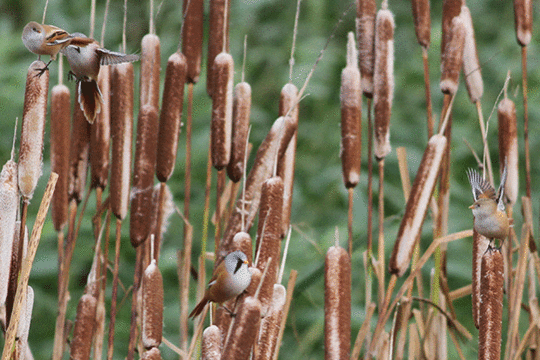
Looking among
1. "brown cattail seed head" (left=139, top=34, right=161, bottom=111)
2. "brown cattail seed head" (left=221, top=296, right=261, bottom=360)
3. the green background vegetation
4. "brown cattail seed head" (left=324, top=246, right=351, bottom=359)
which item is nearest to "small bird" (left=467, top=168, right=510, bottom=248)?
"brown cattail seed head" (left=324, top=246, right=351, bottom=359)

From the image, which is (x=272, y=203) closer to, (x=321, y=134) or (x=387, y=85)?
(x=387, y=85)

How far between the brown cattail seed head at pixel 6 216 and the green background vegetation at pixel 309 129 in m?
0.93

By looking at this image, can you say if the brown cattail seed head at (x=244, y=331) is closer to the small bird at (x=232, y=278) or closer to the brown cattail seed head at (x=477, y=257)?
the small bird at (x=232, y=278)

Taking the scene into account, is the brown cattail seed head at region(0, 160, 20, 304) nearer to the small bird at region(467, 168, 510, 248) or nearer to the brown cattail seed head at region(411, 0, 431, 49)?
the small bird at region(467, 168, 510, 248)

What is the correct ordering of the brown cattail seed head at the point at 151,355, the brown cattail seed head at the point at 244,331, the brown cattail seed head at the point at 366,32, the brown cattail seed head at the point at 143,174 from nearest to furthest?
the brown cattail seed head at the point at 244,331
the brown cattail seed head at the point at 151,355
the brown cattail seed head at the point at 143,174
the brown cattail seed head at the point at 366,32

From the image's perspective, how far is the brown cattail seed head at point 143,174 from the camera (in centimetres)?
73

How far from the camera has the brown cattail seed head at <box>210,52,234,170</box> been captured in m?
0.75

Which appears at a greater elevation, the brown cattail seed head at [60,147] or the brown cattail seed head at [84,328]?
the brown cattail seed head at [60,147]

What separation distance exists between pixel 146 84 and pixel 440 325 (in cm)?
45

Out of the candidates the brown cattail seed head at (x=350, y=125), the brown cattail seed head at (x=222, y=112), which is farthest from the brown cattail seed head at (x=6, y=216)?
the brown cattail seed head at (x=350, y=125)

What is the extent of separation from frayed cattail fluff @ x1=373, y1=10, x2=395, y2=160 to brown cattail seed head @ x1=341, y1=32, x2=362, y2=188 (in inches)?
1.0

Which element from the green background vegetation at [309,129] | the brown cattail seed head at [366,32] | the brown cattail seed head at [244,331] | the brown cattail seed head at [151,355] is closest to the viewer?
the brown cattail seed head at [244,331]

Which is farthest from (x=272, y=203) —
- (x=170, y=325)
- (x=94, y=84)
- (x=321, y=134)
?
(x=321, y=134)

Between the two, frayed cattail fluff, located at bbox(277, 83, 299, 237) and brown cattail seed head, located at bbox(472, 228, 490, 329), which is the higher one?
frayed cattail fluff, located at bbox(277, 83, 299, 237)
